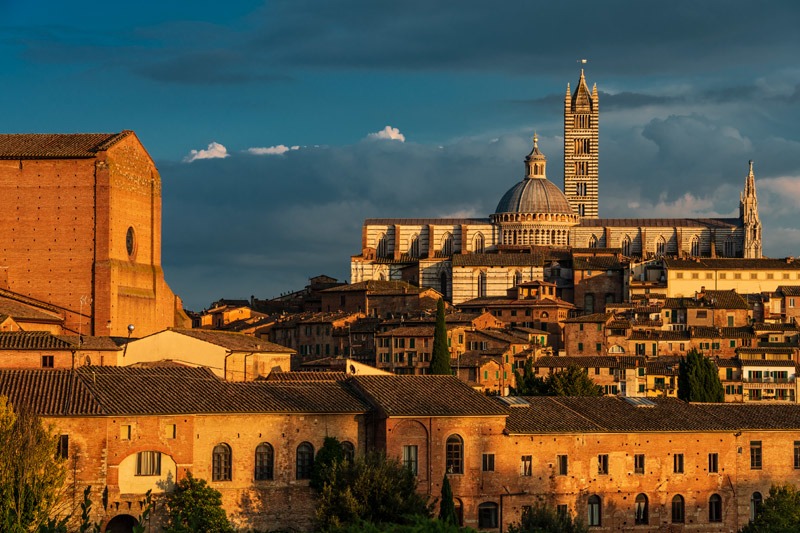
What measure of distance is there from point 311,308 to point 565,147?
40.7 meters

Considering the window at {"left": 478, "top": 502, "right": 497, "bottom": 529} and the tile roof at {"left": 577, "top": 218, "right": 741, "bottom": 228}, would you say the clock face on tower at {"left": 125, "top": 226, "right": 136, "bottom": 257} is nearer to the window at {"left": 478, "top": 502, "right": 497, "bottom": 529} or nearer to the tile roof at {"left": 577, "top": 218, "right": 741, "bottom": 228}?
the window at {"left": 478, "top": 502, "right": 497, "bottom": 529}

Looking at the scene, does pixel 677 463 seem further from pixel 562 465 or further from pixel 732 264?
pixel 732 264

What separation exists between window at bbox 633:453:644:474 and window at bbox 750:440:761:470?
335cm

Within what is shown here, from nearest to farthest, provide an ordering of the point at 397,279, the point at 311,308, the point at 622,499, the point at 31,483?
the point at 31,483 < the point at 622,499 < the point at 311,308 < the point at 397,279

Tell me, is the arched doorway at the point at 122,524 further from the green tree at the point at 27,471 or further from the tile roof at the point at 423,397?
the tile roof at the point at 423,397

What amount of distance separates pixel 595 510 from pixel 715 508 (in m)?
3.53

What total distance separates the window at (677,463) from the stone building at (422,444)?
4 centimetres

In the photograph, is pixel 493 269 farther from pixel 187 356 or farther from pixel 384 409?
pixel 384 409

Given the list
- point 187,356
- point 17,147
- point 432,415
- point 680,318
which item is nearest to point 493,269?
point 680,318

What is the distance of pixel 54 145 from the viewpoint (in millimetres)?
61562

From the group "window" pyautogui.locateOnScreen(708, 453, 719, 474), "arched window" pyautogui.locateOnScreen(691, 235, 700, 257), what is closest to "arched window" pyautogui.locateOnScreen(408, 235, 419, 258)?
"arched window" pyautogui.locateOnScreen(691, 235, 700, 257)

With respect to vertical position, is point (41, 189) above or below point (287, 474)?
above

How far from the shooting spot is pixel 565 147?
131625mm

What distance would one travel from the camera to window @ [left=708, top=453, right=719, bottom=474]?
46781mm
